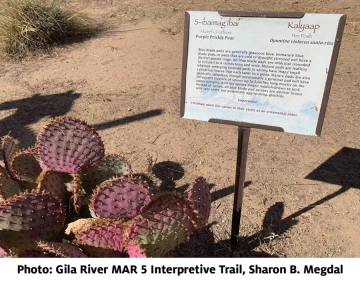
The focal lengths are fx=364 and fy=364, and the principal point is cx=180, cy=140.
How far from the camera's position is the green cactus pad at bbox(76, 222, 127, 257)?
1.51 metres

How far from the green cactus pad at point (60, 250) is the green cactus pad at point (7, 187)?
403 millimetres

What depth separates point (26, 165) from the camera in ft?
6.51

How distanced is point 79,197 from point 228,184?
47.5 inches

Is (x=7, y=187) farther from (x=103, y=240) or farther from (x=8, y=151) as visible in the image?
(x=103, y=240)

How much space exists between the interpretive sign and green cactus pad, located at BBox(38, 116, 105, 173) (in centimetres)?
54

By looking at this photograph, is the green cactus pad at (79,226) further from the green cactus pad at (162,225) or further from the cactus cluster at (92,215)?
the green cactus pad at (162,225)

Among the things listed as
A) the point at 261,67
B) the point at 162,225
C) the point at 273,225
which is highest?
the point at 261,67

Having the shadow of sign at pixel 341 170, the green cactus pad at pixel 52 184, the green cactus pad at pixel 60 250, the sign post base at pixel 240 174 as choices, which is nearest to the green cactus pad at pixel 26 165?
the green cactus pad at pixel 52 184

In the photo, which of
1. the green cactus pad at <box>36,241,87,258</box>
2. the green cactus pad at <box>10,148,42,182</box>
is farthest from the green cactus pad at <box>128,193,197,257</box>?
the green cactus pad at <box>10,148,42,182</box>

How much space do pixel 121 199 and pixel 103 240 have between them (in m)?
0.18

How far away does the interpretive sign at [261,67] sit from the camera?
4.98ft

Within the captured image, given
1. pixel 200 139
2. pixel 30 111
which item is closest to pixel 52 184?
pixel 200 139
